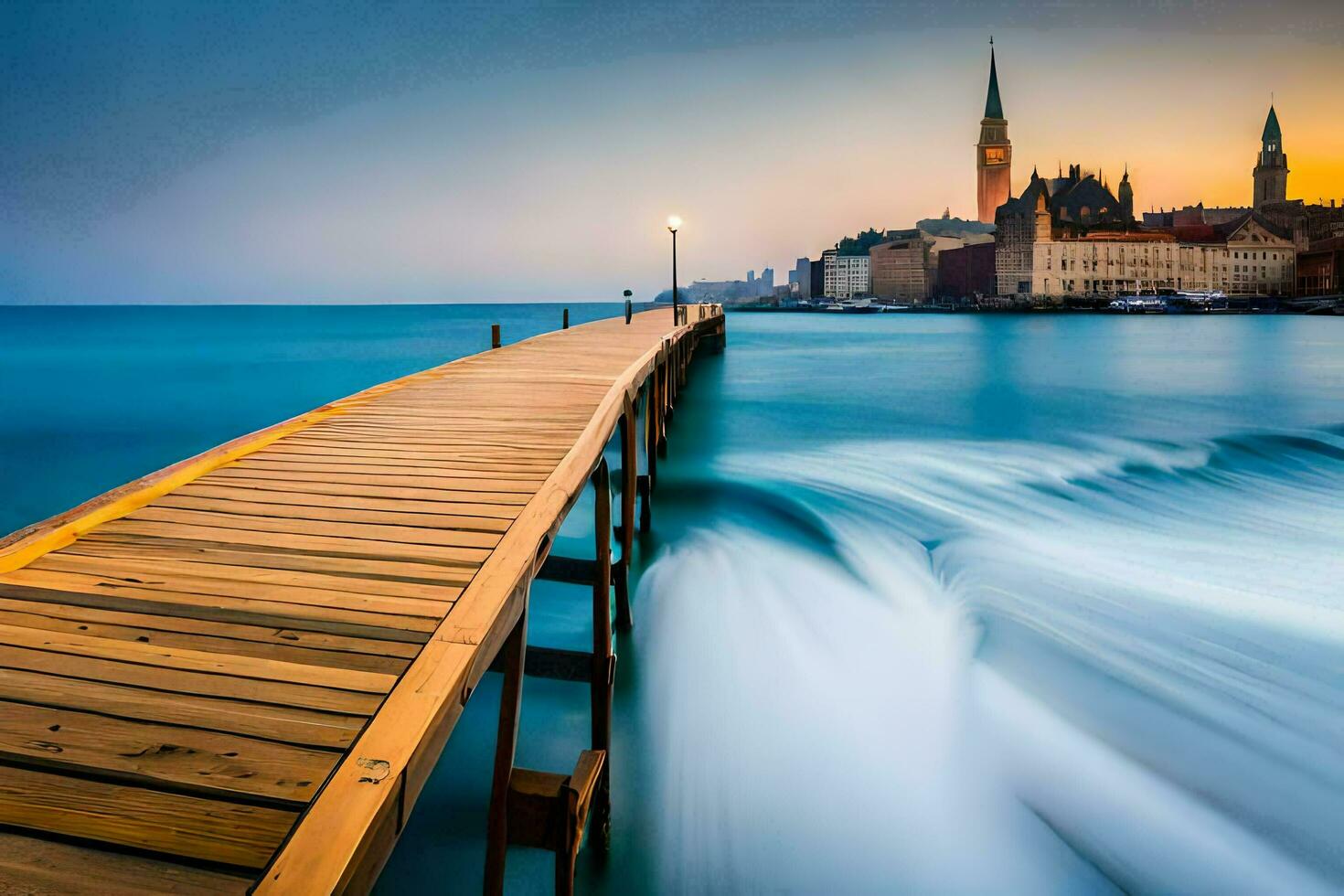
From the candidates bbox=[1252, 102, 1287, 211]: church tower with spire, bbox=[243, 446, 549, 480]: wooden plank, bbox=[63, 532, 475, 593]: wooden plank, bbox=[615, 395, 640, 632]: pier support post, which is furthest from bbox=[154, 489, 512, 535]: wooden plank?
bbox=[1252, 102, 1287, 211]: church tower with spire

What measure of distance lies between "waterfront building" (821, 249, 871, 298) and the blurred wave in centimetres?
11452

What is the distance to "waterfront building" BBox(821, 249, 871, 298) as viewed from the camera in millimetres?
119500

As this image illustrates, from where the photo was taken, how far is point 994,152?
120 m

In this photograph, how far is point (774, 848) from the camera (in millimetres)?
3791

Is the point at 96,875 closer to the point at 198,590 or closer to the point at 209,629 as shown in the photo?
the point at 209,629

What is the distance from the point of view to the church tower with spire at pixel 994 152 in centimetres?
11938

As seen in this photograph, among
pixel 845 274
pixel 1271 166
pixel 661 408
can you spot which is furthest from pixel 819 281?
pixel 661 408

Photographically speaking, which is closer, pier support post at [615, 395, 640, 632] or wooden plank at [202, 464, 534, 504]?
wooden plank at [202, 464, 534, 504]

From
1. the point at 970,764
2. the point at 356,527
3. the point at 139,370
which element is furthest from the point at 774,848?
the point at 139,370

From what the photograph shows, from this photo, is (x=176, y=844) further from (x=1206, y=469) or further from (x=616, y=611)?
(x=1206, y=469)

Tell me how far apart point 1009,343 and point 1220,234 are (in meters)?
61.1

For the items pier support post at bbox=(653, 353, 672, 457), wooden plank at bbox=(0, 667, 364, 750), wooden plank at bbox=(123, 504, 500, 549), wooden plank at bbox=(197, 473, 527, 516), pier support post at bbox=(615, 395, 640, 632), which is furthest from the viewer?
pier support post at bbox=(653, 353, 672, 457)

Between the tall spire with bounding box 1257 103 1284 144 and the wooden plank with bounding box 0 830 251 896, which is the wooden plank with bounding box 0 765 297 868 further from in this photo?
the tall spire with bounding box 1257 103 1284 144

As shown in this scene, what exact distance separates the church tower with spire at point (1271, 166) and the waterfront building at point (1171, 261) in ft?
69.9
